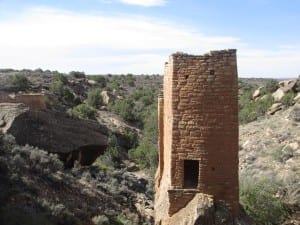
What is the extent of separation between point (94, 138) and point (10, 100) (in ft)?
17.6

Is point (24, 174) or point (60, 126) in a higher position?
point (60, 126)

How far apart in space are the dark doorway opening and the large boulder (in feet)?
28.6

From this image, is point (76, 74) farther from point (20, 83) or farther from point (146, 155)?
point (146, 155)

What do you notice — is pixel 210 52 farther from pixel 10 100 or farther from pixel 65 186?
pixel 10 100

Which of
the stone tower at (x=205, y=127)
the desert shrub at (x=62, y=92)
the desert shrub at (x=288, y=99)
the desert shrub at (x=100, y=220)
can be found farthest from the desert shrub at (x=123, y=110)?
the stone tower at (x=205, y=127)

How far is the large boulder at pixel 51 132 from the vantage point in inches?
623

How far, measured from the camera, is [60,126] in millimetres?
16438

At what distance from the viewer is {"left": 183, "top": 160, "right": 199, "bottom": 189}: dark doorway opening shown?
782 cm

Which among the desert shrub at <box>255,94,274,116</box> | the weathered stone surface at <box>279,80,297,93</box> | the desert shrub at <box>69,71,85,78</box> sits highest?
the desert shrub at <box>69,71,85,78</box>

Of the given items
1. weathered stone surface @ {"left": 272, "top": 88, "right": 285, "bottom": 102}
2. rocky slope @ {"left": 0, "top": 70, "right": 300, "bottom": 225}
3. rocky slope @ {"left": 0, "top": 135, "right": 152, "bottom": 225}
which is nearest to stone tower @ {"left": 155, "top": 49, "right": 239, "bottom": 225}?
rocky slope @ {"left": 0, "top": 70, "right": 300, "bottom": 225}

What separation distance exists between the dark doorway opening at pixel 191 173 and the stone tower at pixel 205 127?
147 millimetres

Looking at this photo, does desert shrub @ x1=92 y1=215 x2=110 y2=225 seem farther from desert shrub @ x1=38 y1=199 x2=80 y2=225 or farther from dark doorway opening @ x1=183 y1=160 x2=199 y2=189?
dark doorway opening @ x1=183 y1=160 x2=199 y2=189

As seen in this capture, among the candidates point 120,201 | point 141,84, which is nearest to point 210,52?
point 120,201

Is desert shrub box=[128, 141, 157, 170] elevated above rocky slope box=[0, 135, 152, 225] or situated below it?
below
